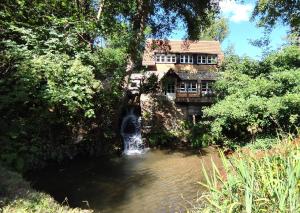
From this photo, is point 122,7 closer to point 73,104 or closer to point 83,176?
point 83,176

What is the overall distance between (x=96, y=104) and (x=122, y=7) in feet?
19.7

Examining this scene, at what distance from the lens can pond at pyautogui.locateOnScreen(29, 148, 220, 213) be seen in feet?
43.3

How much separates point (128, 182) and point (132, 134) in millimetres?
10809

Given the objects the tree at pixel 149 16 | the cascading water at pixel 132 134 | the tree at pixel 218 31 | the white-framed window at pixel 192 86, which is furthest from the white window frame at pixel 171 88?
the tree at pixel 218 31

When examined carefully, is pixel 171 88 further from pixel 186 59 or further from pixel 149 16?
pixel 149 16

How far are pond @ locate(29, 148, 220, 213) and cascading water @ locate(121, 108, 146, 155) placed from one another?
91.2 inches

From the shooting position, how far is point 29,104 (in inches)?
372

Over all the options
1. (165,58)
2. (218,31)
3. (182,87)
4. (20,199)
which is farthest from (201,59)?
(20,199)

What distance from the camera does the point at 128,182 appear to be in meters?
16.4

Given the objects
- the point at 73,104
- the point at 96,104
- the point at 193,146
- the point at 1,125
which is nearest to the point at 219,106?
the point at 193,146

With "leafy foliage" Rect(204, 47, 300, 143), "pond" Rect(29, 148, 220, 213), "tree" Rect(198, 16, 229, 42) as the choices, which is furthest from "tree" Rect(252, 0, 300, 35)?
"tree" Rect(198, 16, 229, 42)

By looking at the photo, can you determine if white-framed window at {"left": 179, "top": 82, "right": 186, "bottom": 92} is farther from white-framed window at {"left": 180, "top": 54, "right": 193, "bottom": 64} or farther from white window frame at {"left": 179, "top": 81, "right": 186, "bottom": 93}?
white-framed window at {"left": 180, "top": 54, "right": 193, "bottom": 64}

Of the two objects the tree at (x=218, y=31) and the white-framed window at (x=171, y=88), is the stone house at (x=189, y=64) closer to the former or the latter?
the white-framed window at (x=171, y=88)

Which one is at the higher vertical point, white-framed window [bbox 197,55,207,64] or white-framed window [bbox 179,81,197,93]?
white-framed window [bbox 197,55,207,64]
